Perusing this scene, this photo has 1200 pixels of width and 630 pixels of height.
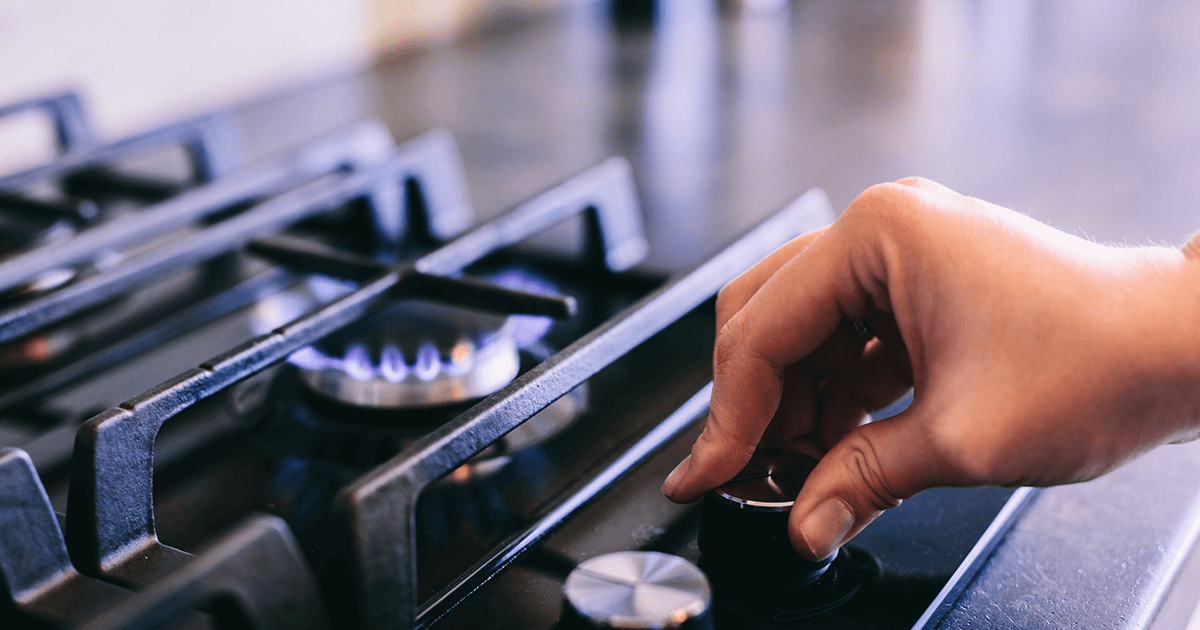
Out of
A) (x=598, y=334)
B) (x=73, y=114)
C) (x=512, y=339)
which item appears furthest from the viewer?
(x=73, y=114)

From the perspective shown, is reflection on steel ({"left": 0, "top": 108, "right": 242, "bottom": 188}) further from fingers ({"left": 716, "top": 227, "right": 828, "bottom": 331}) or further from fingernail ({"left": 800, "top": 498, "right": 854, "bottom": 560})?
fingernail ({"left": 800, "top": 498, "right": 854, "bottom": 560})

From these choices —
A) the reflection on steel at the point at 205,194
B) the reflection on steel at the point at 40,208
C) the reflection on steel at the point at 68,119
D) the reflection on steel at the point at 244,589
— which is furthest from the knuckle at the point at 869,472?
the reflection on steel at the point at 68,119

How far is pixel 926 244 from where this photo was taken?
0.42m

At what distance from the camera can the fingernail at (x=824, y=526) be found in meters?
0.41

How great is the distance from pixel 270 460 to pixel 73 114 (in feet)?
2.21

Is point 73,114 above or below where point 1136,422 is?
above

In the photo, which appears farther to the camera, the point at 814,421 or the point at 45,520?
the point at 814,421

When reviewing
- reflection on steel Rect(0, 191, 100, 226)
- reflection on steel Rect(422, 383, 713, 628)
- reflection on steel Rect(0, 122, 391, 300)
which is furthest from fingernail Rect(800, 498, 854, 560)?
reflection on steel Rect(0, 191, 100, 226)

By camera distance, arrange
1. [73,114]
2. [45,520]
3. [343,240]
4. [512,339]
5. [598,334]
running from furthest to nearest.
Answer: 1. [73,114]
2. [343,240]
3. [512,339]
4. [598,334]
5. [45,520]

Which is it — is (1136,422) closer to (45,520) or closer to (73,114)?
(45,520)

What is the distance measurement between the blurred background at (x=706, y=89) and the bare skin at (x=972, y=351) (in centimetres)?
33

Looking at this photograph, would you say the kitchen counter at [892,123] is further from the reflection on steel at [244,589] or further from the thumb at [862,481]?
the reflection on steel at [244,589]

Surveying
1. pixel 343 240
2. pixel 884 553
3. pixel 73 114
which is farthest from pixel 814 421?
pixel 73 114

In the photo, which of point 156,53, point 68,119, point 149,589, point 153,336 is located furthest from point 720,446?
point 156,53
